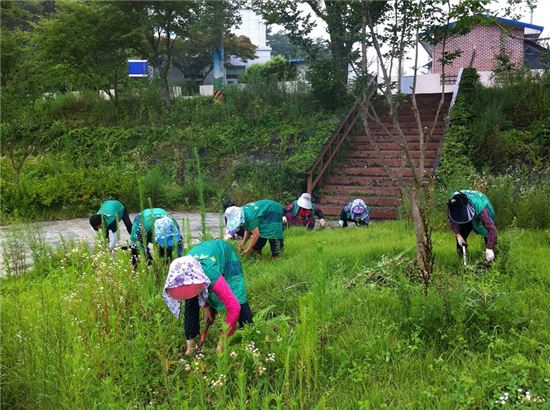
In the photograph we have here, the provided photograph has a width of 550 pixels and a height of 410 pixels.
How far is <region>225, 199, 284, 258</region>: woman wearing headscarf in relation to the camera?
656 cm

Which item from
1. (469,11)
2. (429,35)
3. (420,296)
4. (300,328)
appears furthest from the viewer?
(429,35)

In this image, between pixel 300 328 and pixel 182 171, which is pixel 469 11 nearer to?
pixel 300 328

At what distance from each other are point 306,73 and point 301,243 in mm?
9952

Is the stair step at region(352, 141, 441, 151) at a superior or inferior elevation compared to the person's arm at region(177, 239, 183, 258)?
superior

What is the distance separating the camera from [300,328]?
2.79m

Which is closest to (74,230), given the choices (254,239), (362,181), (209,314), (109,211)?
(109,211)

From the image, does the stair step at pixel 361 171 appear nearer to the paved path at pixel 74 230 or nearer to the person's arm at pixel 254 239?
the paved path at pixel 74 230

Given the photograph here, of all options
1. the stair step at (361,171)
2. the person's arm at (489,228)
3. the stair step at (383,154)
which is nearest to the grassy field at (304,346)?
the person's arm at (489,228)

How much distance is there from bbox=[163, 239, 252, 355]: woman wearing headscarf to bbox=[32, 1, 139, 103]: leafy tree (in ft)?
49.1

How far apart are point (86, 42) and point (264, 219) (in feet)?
43.1

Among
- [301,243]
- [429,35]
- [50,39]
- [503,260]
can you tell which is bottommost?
[301,243]

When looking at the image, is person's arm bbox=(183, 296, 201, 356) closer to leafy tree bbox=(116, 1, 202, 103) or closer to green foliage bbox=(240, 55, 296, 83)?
green foliage bbox=(240, 55, 296, 83)

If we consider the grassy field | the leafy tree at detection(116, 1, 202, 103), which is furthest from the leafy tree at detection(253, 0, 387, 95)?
the leafy tree at detection(116, 1, 202, 103)

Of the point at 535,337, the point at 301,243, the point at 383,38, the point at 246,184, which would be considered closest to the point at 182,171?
the point at 246,184
